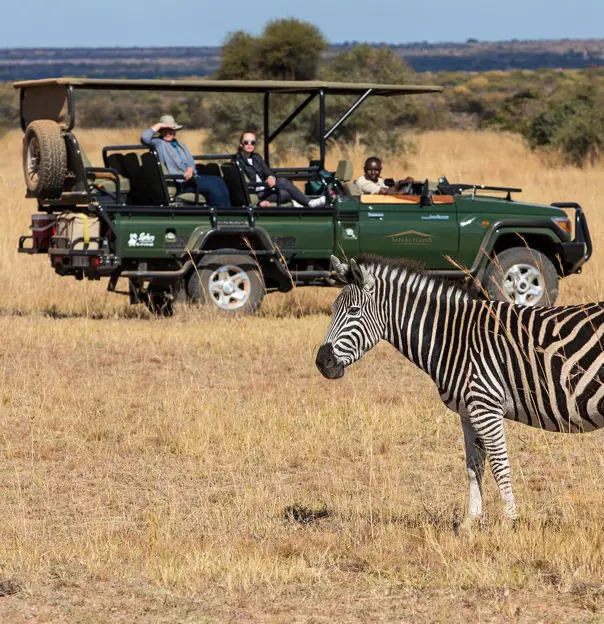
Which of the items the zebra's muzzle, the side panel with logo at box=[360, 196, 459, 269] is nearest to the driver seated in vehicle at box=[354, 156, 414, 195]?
the side panel with logo at box=[360, 196, 459, 269]

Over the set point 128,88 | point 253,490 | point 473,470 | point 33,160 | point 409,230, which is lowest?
point 253,490

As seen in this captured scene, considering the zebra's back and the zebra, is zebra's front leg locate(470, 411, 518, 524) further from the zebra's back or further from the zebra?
the zebra's back

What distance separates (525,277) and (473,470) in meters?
7.78

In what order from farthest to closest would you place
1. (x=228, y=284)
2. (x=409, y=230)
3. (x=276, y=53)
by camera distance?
(x=276, y=53) < (x=409, y=230) < (x=228, y=284)

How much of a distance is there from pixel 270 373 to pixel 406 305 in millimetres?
4541

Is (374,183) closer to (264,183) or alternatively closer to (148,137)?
(264,183)

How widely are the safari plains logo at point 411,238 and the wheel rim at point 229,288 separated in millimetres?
1471

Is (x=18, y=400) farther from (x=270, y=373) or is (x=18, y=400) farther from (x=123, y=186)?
(x=123, y=186)

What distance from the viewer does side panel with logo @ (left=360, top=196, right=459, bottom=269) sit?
13086 mm

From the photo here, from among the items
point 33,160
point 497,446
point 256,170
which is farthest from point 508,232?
point 497,446

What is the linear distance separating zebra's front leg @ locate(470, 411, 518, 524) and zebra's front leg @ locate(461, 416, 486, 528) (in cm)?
7

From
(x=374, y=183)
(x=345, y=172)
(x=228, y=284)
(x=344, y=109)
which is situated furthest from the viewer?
(x=344, y=109)

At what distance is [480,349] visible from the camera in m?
6.01

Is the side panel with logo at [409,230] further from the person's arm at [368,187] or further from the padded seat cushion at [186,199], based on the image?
the padded seat cushion at [186,199]
